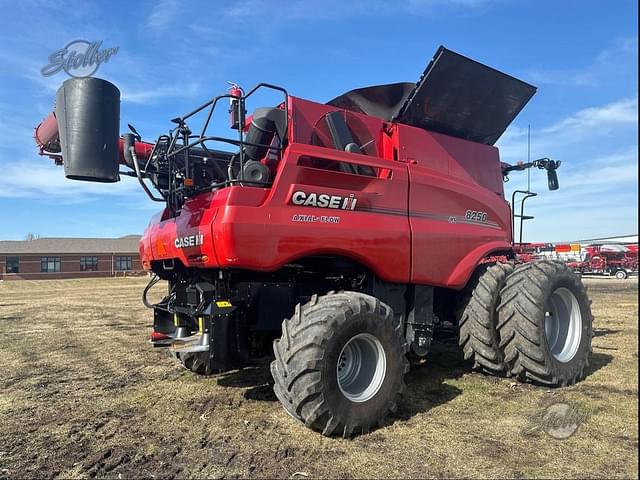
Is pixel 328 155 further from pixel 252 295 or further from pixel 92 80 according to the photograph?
pixel 92 80

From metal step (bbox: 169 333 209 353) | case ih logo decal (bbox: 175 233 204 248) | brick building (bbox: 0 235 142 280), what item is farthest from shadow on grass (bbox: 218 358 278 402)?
brick building (bbox: 0 235 142 280)

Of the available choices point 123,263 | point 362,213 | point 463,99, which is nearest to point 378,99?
point 463,99

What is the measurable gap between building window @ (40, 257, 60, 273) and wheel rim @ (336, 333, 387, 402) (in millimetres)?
59621

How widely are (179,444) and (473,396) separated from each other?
120 inches

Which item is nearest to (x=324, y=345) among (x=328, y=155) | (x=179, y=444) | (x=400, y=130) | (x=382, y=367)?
(x=382, y=367)

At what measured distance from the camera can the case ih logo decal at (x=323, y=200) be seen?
4.60 meters

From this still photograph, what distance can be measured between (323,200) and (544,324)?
2973mm

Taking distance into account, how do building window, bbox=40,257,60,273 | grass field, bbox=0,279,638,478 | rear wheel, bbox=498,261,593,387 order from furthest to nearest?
building window, bbox=40,257,60,273, rear wheel, bbox=498,261,593,387, grass field, bbox=0,279,638,478

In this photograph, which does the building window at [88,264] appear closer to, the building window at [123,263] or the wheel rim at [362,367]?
the building window at [123,263]

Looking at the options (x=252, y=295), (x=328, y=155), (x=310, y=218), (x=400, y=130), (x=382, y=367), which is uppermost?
(x=400, y=130)

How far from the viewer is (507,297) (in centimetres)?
572

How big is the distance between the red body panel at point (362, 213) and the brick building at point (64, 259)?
5666 cm

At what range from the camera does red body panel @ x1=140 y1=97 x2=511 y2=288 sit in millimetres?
4391

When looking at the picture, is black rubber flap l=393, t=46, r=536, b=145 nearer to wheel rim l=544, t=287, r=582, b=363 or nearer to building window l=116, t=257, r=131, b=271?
wheel rim l=544, t=287, r=582, b=363
